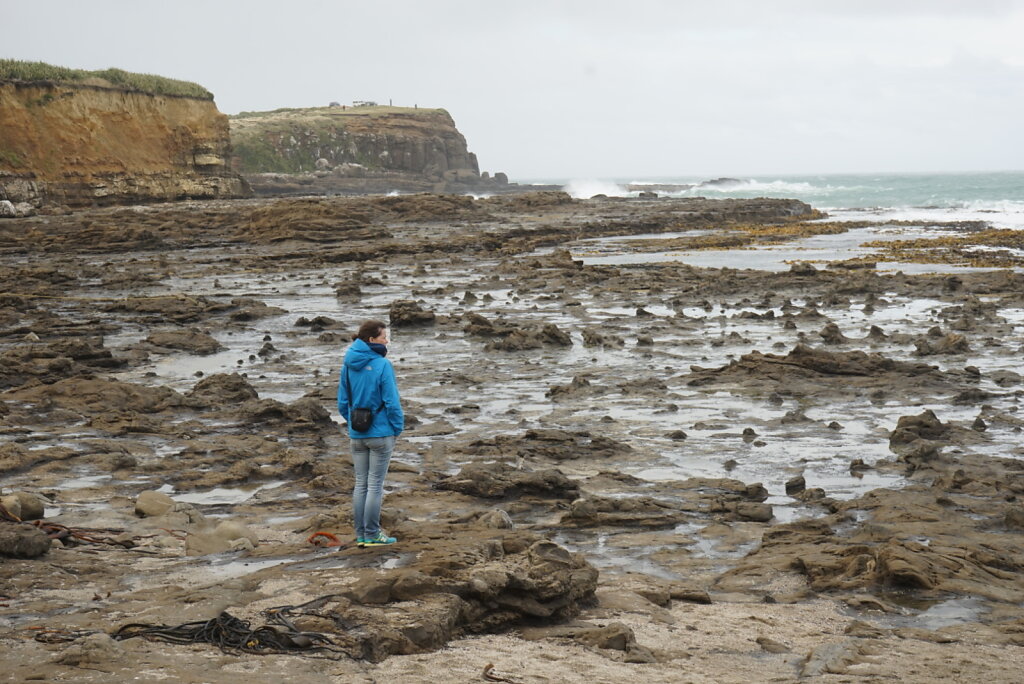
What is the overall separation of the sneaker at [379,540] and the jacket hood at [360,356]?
120 cm

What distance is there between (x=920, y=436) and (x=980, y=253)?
1021 inches

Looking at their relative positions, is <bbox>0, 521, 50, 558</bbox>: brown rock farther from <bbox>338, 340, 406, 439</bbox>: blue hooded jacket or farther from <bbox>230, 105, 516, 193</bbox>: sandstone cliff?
<bbox>230, 105, 516, 193</bbox>: sandstone cliff

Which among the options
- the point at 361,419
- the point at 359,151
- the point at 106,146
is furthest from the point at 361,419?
the point at 359,151

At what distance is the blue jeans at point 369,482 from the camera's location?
24.0ft

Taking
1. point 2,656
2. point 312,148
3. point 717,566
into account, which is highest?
point 312,148

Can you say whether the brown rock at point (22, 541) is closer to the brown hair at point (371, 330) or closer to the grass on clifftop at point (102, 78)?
the brown hair at point (371, 330)

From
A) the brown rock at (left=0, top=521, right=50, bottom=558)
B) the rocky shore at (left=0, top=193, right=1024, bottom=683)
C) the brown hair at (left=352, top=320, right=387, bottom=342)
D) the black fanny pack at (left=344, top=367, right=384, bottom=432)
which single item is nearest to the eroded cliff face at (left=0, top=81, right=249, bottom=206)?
the rocky shore at (left=0, top=193, right=1024, bottom=683)

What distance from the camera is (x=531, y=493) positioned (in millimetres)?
9273

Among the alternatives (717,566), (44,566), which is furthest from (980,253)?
(44,566)

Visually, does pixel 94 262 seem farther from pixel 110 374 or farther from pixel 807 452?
pixel 807 452

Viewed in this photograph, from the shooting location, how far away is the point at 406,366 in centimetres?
1608

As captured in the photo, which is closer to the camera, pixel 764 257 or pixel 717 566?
pixel 717 566

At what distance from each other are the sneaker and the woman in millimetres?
17

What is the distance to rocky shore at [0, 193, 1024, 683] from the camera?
5.71m
